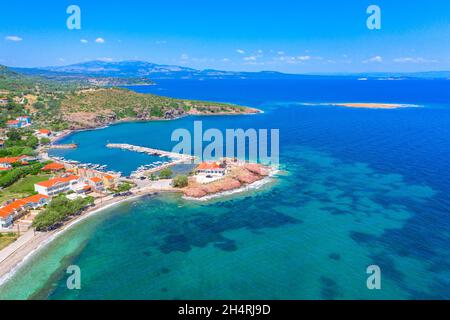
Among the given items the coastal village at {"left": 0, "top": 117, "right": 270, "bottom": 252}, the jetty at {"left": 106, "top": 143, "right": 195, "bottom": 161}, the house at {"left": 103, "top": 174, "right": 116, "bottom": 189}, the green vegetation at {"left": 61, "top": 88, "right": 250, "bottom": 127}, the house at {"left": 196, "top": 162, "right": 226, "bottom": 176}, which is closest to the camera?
the coastal village at {"left": 0, "top": 117, "right": 270, "bottom": 252}

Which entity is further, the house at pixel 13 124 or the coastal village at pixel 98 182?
the house at pixel 13 124

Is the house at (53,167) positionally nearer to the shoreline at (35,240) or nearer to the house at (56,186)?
the house at (56,186)

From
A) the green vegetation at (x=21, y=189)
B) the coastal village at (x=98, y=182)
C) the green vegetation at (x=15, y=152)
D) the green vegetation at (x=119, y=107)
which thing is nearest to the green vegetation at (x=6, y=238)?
the coastal village at (x=98, y=182)

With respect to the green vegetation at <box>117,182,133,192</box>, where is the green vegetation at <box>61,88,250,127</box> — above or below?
above

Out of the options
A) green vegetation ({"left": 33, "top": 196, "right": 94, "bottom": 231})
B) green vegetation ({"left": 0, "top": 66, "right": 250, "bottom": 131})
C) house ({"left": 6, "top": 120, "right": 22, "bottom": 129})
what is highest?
green vegetation ({"left": 0, "top": 66, "right": 250, "bottom": 131})

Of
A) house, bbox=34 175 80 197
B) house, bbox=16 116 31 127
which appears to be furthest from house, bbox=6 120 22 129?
house, bbox=34 175 80 197

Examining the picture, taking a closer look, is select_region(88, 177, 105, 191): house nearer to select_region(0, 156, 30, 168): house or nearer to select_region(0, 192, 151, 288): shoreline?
select_region(0, 192, 151, 288): shoreline

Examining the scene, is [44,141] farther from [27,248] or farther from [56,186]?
[27,248]
